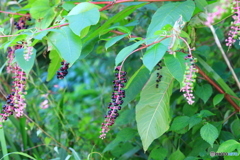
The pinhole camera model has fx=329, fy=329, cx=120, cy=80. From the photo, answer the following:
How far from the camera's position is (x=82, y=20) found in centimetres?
116

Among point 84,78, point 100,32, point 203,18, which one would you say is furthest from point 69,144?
point 84,78

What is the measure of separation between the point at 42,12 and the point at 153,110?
642 mm

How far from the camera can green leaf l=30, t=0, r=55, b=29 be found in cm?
139

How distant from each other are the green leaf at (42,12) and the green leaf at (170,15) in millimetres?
430

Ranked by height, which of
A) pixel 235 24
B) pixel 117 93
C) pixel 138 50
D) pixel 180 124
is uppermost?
pixel 235 24

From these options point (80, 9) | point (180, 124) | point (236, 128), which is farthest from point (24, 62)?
point (236, 128)

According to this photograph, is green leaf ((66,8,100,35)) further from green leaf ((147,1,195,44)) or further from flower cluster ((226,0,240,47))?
flower cluster ((226,0,240,47))

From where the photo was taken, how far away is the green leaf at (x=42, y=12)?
1.39 m

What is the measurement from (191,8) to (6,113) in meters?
0.83

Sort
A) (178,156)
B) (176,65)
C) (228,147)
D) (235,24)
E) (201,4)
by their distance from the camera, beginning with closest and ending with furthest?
(235,24) → (176,65) → (228,147) → (201,4) → (178,156)

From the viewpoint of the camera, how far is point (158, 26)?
1263mm

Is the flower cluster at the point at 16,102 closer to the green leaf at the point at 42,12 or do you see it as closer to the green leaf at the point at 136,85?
the green leaf at the point at 42,12

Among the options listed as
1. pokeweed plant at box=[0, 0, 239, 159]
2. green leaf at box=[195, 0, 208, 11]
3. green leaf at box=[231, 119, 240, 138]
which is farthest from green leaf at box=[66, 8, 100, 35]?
green leaf at box=[231, 119, 240, 138]

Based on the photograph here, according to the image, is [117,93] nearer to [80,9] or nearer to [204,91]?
[80,9]
